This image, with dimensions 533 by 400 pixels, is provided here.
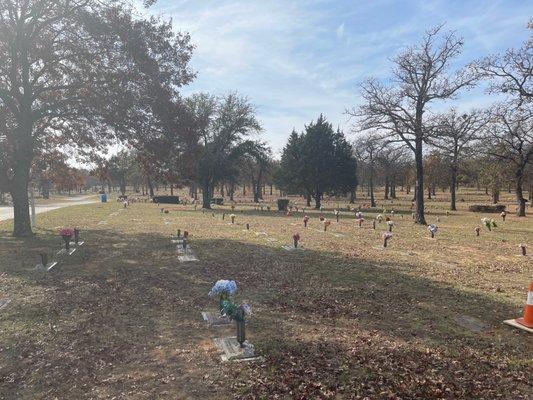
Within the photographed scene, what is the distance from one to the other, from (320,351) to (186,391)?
1.98m

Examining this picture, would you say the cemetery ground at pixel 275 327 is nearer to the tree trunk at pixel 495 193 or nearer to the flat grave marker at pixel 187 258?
the flat grave marker at pixel 187 258

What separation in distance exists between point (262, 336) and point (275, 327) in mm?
494

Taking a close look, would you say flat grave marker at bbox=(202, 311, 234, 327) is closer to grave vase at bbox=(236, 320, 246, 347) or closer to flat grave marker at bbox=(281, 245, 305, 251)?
grave vase at bbox=(236, 320, 246, 347)

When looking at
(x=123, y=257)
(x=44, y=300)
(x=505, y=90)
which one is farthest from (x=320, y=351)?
(x=505, y=90)

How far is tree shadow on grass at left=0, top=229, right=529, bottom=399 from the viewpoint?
→ 16.3ft

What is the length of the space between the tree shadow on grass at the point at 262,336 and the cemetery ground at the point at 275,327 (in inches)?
1.0

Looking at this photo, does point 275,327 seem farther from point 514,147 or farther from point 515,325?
point 514,147

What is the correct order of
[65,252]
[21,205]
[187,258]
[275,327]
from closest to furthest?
[275,327]
[187,258]
[65,252]
[21,205]

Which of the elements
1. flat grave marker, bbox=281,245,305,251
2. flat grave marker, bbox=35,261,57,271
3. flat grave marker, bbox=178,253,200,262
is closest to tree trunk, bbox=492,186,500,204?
flat grave marker, bbox=281,245,305,251

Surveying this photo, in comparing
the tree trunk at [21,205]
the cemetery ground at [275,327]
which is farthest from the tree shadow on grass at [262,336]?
the tree trunk at [21,205]

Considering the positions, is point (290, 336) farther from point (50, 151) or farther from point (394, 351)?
point (50, 151)

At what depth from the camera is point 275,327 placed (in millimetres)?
6910

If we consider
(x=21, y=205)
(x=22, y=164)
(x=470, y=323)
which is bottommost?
(x=470, y=323)

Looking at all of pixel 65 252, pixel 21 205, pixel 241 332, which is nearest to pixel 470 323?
pixel 241 332
